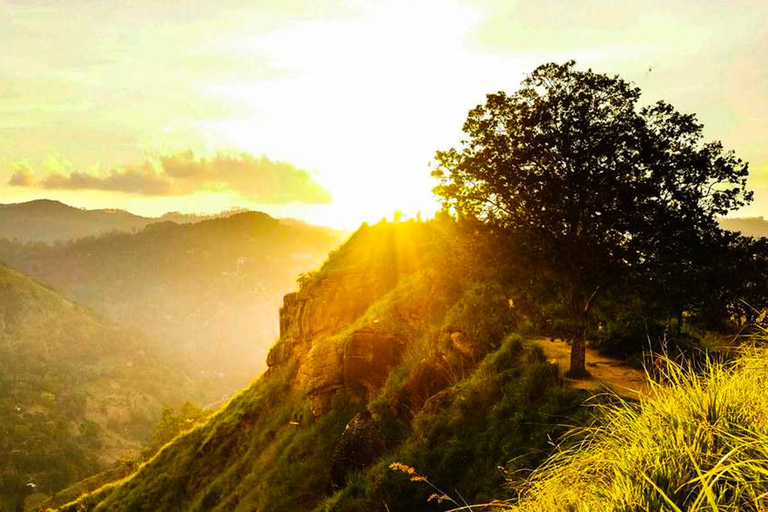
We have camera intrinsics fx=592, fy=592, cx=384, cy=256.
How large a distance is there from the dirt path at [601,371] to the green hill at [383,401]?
1035 millimetres

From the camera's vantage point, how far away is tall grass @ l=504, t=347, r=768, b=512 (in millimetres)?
3652

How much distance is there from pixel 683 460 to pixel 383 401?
60.9 feet

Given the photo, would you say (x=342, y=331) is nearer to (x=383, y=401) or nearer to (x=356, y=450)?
(x=383, y=401)

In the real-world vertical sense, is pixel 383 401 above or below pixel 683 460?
below

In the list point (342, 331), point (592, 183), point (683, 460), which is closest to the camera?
point (683, 460)

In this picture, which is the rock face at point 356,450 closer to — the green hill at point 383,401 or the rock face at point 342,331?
the green hill at point 383,401

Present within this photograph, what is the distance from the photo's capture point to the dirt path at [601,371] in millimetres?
15781

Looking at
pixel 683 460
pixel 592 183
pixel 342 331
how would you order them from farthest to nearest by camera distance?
pixel 342 331 < pixel 592 183 < pixel 683 460

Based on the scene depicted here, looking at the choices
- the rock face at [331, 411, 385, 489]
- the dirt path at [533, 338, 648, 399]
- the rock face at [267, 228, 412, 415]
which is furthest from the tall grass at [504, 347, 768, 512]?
the rock face at [267, 228, 412, 415]

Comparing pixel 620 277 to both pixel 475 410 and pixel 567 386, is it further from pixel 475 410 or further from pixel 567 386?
pixel 475 410

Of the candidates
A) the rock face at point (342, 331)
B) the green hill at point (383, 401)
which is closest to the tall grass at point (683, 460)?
the green hill at point (383, 401)

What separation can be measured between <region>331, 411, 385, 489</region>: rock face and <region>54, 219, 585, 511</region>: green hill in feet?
0.13

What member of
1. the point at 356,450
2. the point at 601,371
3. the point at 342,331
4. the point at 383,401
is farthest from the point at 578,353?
the point at 342,331

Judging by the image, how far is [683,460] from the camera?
4.08 meters
